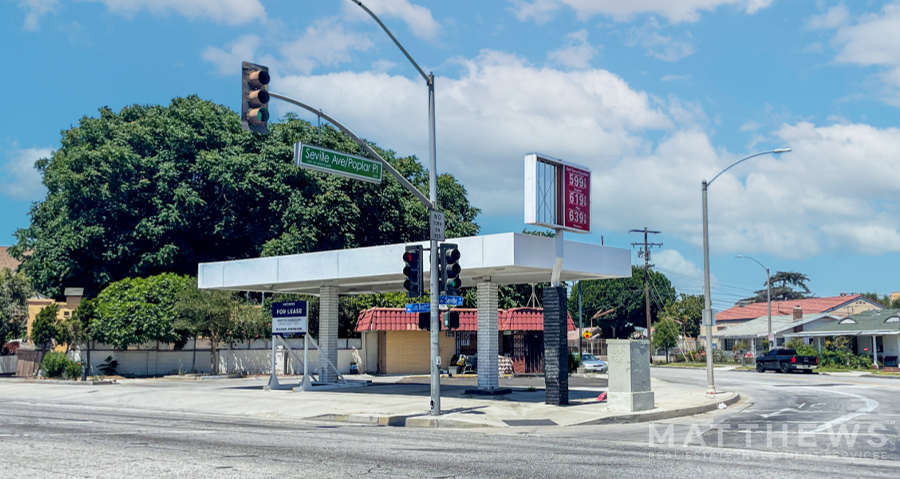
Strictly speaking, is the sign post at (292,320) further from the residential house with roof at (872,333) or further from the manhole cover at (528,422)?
the residential house with roof at (872,333)

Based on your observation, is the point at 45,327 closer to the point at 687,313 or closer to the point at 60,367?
the point at 60,367

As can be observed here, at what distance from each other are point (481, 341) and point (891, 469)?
1724 centimetres

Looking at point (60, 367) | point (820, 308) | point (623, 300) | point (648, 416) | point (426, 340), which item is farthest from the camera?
point (623, 300)

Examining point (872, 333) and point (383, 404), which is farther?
point (872, 333)

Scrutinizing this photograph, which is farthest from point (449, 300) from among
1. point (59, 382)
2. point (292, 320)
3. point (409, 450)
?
point (59, 382)

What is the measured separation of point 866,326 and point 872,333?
10.5 ft

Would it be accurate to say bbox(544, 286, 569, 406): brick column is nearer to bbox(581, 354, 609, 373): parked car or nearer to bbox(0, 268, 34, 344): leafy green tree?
bbox(581, 354, 609, 373): parked car

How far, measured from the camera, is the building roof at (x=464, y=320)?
42562 mm

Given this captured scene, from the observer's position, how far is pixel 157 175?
51.7 m

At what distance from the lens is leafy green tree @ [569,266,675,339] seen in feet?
347

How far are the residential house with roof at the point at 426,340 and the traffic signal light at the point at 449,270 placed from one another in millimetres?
22752

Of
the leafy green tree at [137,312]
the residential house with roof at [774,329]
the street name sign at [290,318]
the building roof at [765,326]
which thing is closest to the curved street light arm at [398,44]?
the street name sign at [290,318]

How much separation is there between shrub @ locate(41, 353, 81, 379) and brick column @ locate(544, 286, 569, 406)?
2574 centimetres

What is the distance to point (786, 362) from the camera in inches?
1978
